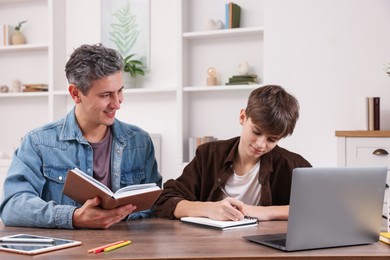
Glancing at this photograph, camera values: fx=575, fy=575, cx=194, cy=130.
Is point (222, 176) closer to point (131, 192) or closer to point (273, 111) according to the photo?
point (273, 111)

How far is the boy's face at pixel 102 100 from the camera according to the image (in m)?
2.20

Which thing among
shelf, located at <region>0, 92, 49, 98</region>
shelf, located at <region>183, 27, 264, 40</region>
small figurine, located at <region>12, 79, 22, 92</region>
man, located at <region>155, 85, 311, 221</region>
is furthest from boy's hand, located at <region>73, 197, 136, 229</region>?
small figurine, located at <region>12, 79, 22, 92</region>

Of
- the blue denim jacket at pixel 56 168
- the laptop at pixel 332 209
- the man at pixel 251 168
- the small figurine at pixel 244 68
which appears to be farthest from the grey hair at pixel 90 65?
the small figurine at pixel 244 68

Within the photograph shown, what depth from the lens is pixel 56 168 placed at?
2.18 metres

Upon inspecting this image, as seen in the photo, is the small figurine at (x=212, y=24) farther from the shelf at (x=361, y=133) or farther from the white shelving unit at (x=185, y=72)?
the shelf at (x=361, y=133)

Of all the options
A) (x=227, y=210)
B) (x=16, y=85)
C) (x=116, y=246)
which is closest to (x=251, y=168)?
(x=227, y=210)

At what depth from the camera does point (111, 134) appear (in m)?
2.32

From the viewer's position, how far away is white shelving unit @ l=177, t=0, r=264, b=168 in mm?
4506

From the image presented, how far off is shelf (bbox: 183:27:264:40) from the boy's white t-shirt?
2142 millimetres

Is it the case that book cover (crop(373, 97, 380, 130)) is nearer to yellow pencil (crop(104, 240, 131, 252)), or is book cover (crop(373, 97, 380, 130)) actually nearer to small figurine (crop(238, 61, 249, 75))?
small figurine (crop(238, 61, 249, 75))

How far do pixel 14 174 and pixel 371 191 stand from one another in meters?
1.23

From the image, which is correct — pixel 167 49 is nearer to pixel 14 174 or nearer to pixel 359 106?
pixel 359 106

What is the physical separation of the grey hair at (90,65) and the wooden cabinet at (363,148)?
1851mm

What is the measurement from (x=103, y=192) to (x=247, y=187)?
0.71 metres
